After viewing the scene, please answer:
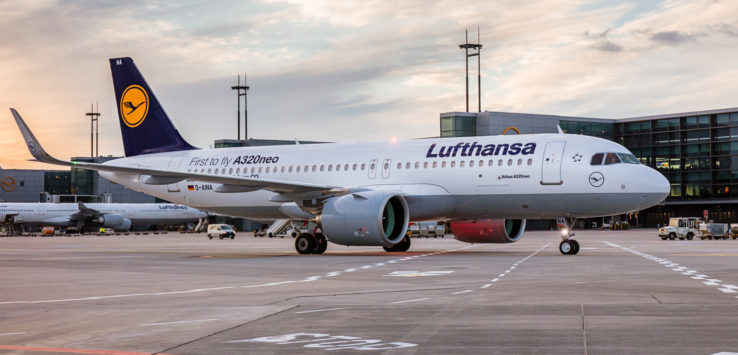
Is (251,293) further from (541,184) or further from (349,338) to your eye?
(541,184)

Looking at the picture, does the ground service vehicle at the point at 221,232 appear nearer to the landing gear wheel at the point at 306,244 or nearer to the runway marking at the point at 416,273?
the landing gear wheel at the point at 306,244

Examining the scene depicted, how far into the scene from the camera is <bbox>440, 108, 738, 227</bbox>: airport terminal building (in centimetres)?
11038

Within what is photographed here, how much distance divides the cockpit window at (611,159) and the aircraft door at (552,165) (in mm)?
1494

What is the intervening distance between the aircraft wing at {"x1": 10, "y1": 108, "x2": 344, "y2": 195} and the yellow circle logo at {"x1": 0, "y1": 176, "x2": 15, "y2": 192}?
472 feet

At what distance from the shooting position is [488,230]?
33.2 meters

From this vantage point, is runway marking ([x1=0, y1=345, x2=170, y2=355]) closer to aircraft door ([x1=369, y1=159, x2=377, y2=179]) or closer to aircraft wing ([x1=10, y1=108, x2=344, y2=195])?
aircraft wing ([x1=10, y1=108, x2=344, y2=195])

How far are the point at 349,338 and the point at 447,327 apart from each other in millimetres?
1431

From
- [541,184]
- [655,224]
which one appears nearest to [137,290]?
[541,184]

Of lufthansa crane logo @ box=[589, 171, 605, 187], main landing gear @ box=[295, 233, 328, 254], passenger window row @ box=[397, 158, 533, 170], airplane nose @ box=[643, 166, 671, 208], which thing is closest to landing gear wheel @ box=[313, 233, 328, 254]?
main landing gear @ box=[295, 233, 328, 254]

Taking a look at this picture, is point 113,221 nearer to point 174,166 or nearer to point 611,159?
point 174,166

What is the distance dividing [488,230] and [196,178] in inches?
454

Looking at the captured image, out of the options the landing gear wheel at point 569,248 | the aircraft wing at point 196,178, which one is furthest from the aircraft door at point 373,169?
the landing gear wheel at point 569,248

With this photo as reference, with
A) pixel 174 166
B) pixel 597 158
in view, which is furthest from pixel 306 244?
pixel 597 158

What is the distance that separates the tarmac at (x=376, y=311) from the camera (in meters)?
8.91
